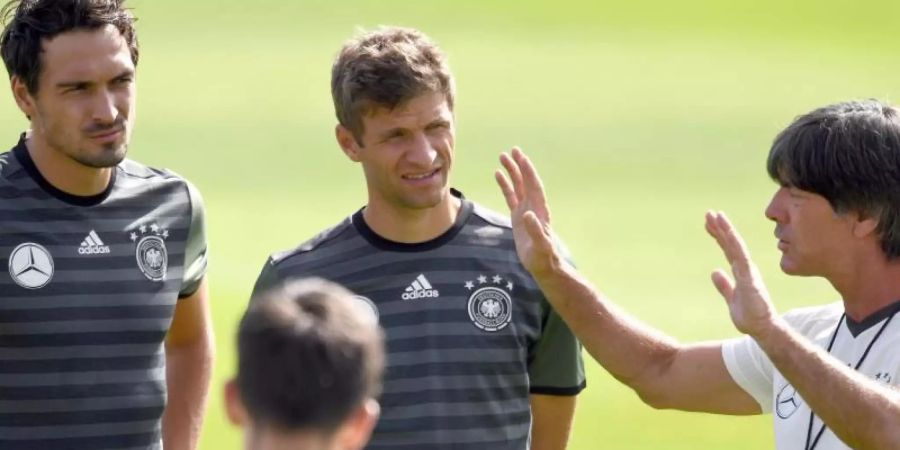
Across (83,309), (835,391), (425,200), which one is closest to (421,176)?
(425,200)

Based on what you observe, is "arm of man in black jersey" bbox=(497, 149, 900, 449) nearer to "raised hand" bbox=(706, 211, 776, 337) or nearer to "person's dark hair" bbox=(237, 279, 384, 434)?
"raised hand" bbox=(706, 211, 776, 337)

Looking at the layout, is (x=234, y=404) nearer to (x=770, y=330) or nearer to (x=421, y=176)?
(x=770, y=330)

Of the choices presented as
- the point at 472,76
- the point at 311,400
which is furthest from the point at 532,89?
the point at 311,400

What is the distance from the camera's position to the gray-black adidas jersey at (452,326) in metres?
4.74

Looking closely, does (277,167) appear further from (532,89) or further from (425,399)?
(425,399)

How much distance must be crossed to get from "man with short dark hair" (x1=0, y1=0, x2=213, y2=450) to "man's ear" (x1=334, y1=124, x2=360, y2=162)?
569mm

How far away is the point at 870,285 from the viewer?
14.7 ft

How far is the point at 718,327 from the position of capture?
406 inches

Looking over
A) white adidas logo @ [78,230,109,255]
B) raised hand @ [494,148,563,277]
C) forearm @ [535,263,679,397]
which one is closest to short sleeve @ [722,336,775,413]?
forearm @ [535,263,679,397]

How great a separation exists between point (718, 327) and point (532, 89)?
569cm

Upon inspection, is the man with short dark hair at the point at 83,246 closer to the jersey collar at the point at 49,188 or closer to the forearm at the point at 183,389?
the jersey collar at the point at 49,188

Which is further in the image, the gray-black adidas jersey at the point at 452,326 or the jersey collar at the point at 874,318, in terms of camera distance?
the gray-black adidas jersey at the point at 452,326

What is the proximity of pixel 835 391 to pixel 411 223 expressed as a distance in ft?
4.69

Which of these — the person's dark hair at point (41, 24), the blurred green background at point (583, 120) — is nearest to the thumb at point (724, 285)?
the person's dark hair at point (41, 24)
